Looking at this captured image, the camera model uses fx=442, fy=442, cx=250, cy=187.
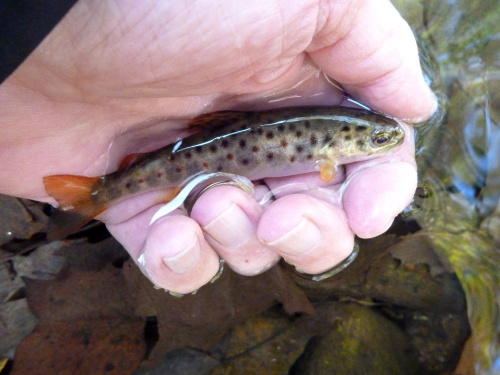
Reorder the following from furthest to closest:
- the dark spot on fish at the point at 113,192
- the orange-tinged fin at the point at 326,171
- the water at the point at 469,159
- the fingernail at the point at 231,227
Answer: the water at the point at 469,159 → the dark spot on fish at the point at 113,192 → the orange-tinged fin at the point at 326,171 → the fingernail at the point at 231,227

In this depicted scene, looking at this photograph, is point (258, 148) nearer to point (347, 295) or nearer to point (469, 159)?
point (347, 295)

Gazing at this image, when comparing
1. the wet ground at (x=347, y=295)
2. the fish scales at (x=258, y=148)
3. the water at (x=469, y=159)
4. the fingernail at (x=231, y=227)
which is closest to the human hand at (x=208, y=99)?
the fingernail at (x=231, y=227)

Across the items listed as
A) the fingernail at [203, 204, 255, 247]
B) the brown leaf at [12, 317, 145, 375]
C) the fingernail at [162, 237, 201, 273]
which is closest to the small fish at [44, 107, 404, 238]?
the fingernail at [203, 204, 255, 247]

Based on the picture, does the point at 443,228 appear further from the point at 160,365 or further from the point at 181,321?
the point at 160,365

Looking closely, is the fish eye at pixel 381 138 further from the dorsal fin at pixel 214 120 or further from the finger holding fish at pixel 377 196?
the dorsal fin at pixel 214 120

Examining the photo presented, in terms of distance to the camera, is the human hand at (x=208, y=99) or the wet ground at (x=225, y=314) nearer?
the human hand at (x=208, y=99)

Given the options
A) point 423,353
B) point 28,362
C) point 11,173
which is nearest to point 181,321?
point 28,362
